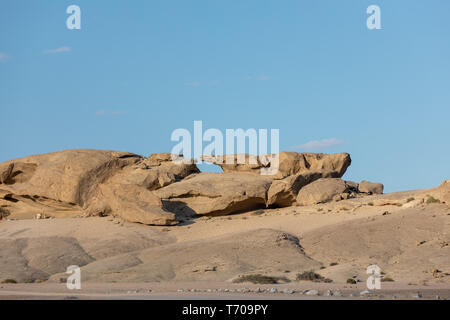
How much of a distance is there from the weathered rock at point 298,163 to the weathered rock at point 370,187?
5.17 feet

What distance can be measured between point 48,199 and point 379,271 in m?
22.9

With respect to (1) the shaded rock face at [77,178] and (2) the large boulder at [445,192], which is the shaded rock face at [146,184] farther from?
(2) the large boulder at [445,192]

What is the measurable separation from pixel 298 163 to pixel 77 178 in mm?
13465

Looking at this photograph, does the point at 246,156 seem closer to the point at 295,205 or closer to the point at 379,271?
the point at 295,205

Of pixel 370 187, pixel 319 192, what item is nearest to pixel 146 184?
pixel 319 192

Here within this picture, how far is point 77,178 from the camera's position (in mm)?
42094

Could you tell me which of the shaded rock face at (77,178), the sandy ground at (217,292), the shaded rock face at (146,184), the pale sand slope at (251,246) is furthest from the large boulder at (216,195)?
the sandy ground at (217,292)

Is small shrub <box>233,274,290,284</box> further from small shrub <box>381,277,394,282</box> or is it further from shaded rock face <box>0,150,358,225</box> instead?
shaded rock face <box>0,150,358,225</box>

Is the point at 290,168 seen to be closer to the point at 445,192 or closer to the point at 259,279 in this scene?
the point at 445,192

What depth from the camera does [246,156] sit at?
43.2 m

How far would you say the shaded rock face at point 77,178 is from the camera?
41.6 m
